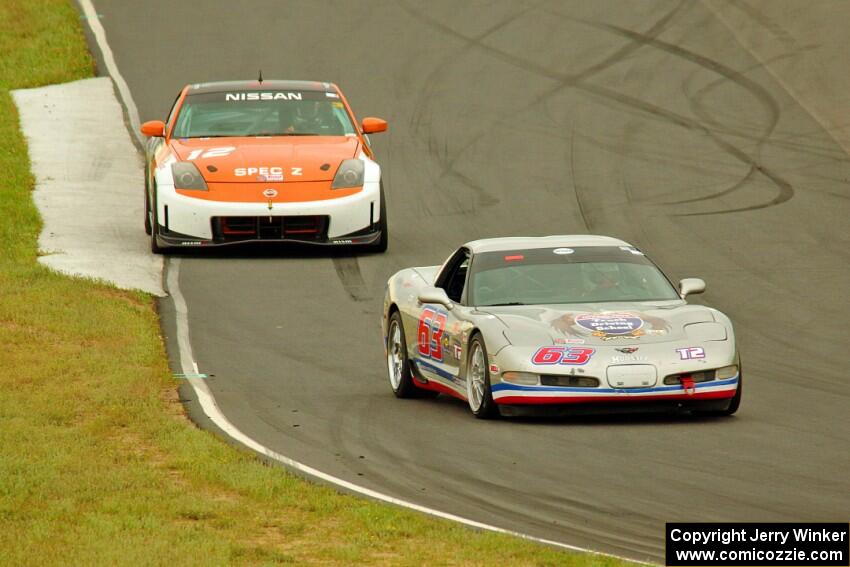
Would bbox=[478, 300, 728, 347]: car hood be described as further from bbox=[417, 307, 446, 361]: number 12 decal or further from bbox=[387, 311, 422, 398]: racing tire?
bbox=[387, 311, 422, 398]: racing tire

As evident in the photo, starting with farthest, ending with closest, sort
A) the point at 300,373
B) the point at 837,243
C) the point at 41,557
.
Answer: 1. the point at 837,243
2. the point at 300,373
3. the point at 41,557

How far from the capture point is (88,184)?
22.8 meters

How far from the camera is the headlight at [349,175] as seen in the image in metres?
19.2

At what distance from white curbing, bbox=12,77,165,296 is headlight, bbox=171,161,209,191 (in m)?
0.86

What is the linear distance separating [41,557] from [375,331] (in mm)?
8127

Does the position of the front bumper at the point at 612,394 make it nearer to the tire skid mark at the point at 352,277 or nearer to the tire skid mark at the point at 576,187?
the tire skid mark at the point at 352,277

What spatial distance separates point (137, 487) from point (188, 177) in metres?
9.98

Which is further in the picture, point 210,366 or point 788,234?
point 788,234

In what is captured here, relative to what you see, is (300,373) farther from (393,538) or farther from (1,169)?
(1,169)

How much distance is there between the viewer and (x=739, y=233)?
63.9 feet

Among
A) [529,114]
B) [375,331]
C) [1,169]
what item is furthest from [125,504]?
[529,114]

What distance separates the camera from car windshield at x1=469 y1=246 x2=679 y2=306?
1255 centimetres

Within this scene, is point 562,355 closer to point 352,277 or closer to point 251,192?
point 352,277

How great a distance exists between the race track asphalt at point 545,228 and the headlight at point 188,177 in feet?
2.74
